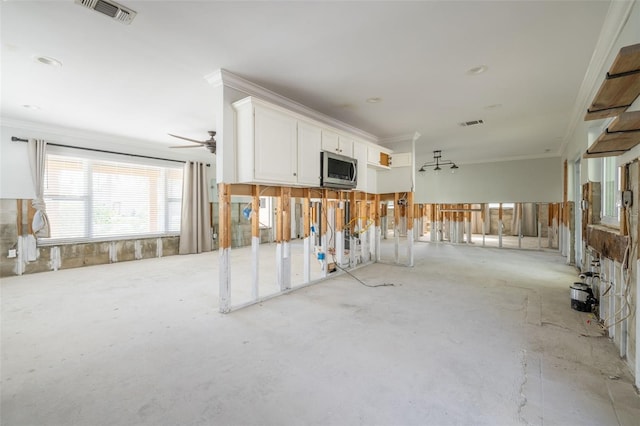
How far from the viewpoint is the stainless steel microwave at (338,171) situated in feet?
12.2

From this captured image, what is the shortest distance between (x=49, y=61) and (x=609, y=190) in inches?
238

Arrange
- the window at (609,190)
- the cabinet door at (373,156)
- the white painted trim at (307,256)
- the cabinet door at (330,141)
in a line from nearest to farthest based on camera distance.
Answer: the window at (609,190) → the cabinet door at (330,141) → the white painted trim at (307,256) → the cabinet door at (373,156)

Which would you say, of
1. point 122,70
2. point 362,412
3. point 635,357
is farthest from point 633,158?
point 122,70

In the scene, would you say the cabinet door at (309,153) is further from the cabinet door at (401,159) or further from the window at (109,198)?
the window at (109,198)

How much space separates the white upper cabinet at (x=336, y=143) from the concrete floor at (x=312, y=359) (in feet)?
6.79

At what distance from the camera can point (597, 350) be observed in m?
2.19

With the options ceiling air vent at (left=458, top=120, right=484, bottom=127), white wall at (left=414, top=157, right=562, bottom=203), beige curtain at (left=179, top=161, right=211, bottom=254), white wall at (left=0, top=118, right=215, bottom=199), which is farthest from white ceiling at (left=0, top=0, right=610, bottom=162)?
white wall at (left=414, top=157, right=562, bottom=203)

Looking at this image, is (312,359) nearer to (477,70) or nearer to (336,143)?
(336,143)

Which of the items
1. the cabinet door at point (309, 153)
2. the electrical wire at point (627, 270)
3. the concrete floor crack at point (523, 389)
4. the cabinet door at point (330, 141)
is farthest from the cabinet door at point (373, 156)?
the concrete floor crack at point (523, 389)

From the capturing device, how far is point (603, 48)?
242 cm

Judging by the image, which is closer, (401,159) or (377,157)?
(377,157)

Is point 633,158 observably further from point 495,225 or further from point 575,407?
point 495,225

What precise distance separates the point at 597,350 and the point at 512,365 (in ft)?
2.86

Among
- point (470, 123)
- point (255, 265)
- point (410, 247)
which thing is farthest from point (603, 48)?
point (255, 265)
